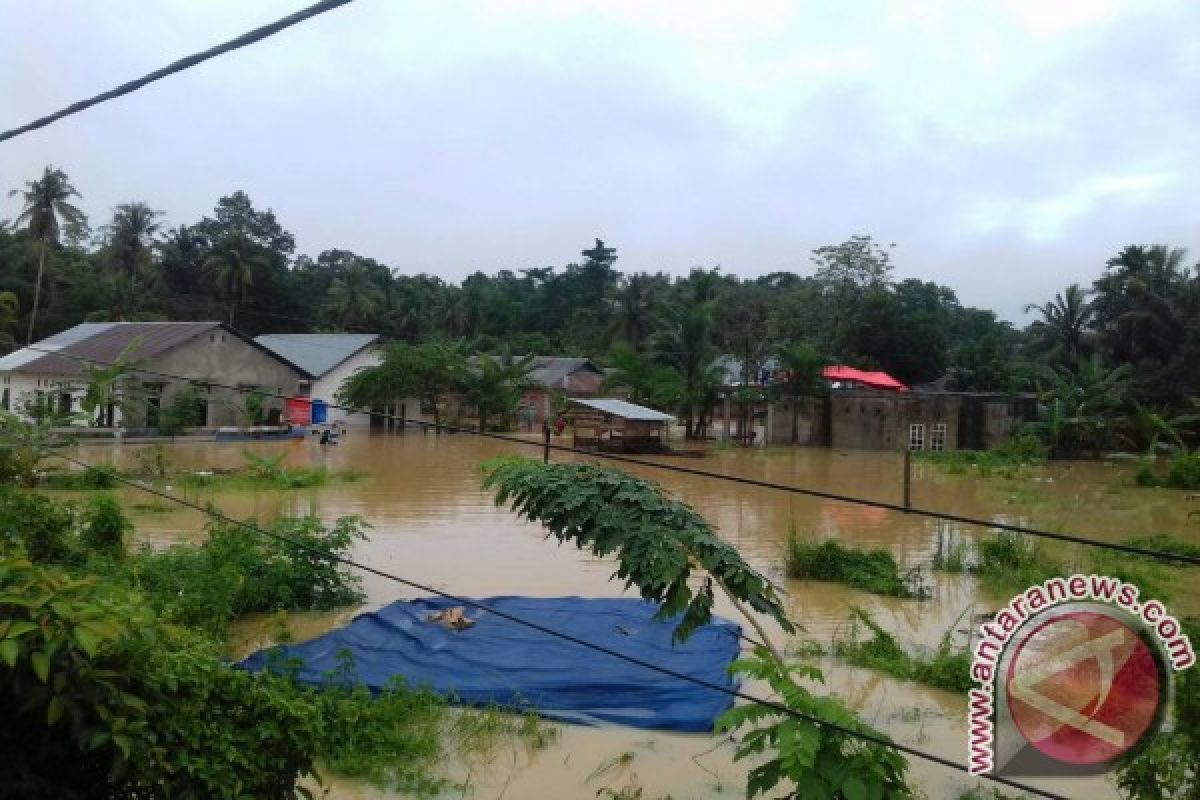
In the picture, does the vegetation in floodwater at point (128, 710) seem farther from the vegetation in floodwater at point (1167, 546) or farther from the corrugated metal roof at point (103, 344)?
the corrugated metal roof at point (103, 344)

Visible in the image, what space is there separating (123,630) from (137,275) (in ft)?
153

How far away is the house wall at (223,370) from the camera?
29625 millimetres

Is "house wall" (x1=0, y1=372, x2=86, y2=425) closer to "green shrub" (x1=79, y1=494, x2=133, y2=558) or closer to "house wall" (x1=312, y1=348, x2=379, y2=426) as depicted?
"house wall" (x1=312, y1=348, x2=379, y2=426)

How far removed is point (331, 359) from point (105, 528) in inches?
1039

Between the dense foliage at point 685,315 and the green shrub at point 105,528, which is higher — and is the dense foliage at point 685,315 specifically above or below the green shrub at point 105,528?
above

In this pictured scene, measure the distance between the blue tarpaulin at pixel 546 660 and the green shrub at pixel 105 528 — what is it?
12.6 feet

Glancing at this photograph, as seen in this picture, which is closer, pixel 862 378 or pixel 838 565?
pixel 838 565

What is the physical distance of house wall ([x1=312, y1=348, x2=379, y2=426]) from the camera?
3566cm

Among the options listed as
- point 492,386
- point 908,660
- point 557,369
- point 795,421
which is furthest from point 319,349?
point 908,660

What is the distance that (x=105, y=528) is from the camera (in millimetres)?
10930

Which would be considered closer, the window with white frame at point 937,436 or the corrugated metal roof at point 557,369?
the window with white frame at point 937,436

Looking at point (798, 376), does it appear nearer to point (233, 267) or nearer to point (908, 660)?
point (908, 660)

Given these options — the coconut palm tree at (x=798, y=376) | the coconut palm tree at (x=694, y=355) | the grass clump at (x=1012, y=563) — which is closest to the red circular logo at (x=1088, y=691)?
the grass clump at (x=1012, y=563)

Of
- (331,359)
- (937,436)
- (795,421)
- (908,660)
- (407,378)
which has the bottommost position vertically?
(908,660)
